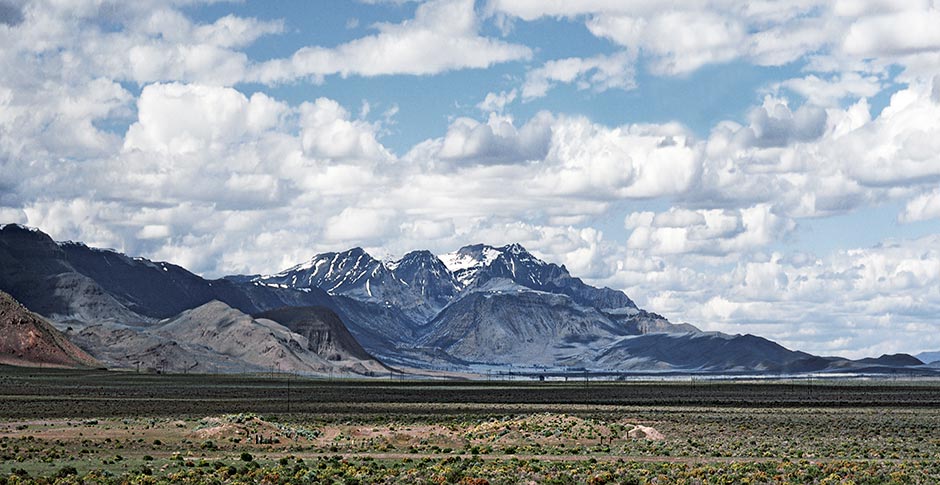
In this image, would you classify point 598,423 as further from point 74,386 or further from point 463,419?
point 74,386

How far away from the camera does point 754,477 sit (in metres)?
47.0

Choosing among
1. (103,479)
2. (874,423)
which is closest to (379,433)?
(103,479)

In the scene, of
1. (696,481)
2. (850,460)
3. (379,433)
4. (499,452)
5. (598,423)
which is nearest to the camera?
(696,481)

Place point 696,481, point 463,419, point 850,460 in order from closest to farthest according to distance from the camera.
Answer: point 696,481, point 850,460, point 463,419

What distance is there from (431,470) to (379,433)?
98.7 feet

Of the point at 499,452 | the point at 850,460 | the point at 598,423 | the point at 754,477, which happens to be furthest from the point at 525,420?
the point at 754,477

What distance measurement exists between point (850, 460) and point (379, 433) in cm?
3297

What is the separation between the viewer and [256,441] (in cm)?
7012

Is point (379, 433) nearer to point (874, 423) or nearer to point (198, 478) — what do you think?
point (198, 478)

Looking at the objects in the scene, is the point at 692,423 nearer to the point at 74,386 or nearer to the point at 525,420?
the point at 525,420

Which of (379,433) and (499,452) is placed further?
(379,433)

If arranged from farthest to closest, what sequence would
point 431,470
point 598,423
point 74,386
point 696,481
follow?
point 74,386, point 598,423, point 431,470, point 696,481

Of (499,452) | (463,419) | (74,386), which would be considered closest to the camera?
(499,452)

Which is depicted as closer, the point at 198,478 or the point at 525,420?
the point at 198,478
